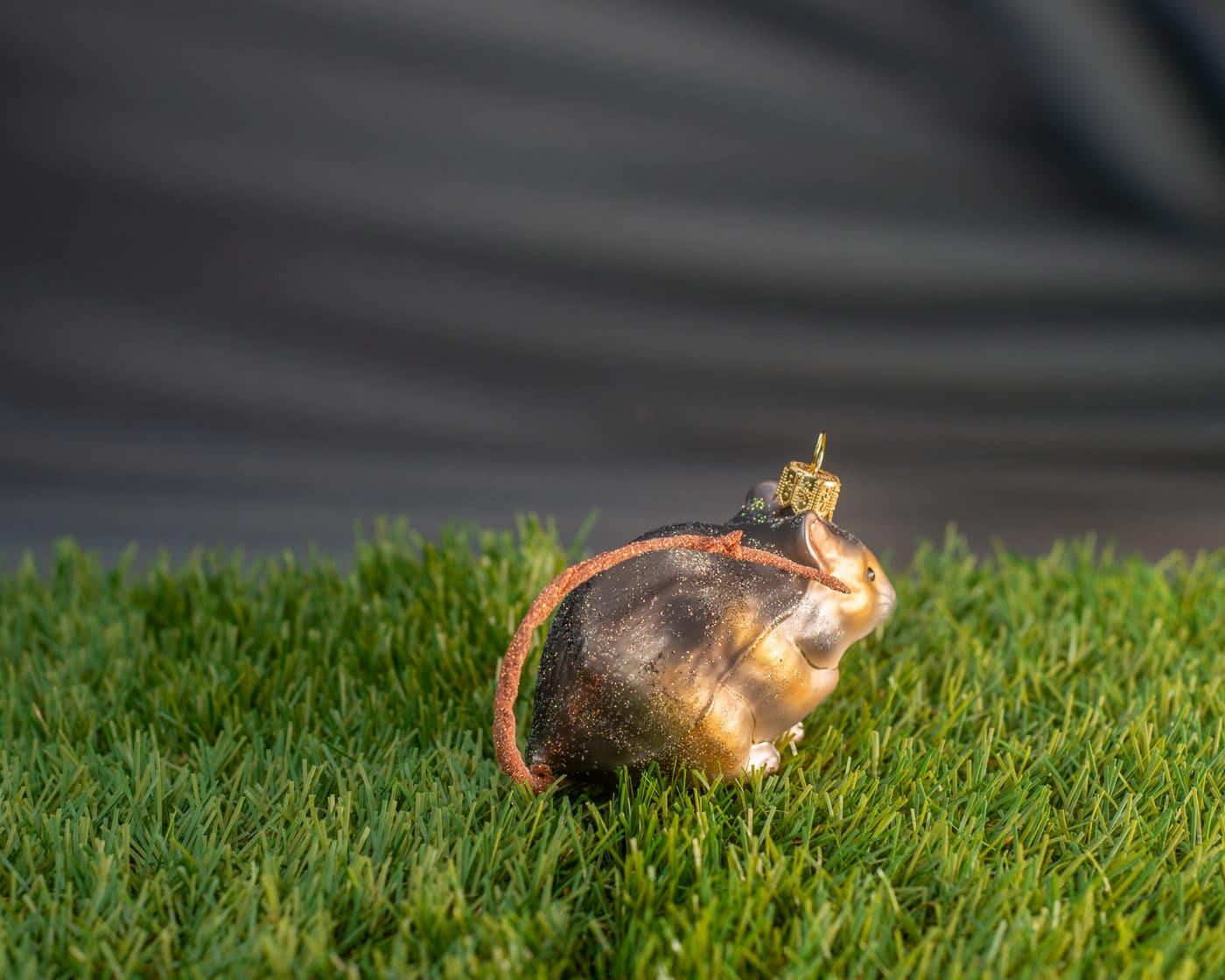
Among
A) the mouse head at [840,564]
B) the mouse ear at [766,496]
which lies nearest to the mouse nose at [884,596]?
the mouse head at [840,564]

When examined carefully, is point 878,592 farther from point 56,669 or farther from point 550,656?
point 56,669

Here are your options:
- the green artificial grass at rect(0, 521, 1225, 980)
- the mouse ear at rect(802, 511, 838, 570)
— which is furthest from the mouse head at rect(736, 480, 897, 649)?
the green artificial grass at rect(0, 521, 1225, 980)

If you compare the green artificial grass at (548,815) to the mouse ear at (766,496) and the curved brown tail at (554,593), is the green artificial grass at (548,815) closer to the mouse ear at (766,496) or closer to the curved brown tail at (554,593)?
the curved brown tail at (554,593)

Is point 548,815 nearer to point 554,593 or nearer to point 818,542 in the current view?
point 554,593

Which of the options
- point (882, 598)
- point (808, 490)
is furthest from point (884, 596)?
point (808, 490)

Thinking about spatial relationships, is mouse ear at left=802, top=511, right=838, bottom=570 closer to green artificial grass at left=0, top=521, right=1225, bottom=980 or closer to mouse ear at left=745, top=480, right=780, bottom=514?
mouse ear at left=745, top=480, right=780, bottom=514

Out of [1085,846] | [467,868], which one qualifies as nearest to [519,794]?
[467,868]
